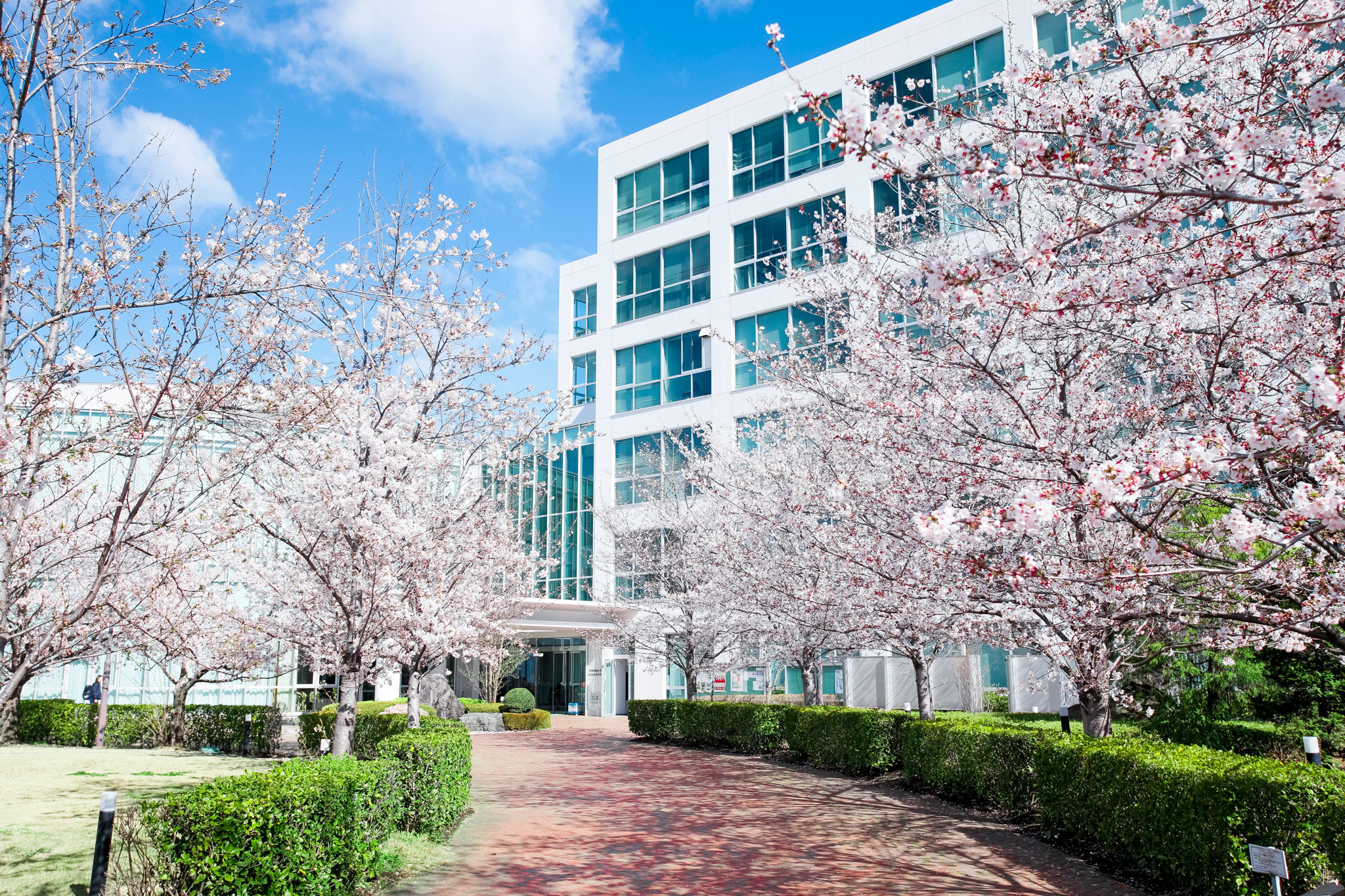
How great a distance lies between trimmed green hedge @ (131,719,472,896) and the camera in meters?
5.46

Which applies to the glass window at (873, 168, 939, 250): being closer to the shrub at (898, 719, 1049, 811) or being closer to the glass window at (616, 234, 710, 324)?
the shrub at (898, 719, 1049, 811)

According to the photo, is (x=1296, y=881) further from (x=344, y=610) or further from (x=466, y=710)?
(x=466, y=710)

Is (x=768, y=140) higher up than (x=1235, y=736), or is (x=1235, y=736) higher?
(x=768, y=140)

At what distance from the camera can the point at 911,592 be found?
27.7 feet

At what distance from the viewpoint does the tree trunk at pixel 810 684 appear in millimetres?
18516

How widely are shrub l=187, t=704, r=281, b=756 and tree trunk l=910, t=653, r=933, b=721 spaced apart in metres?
13.8

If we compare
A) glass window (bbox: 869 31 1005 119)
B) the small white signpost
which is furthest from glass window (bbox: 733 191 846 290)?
the small white signpost

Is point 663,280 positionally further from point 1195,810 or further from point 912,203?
point 1195,810

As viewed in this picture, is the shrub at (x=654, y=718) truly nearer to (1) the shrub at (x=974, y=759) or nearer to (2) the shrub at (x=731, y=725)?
(2) the shrub at (x=731, y=725)

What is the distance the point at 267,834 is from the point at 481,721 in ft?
72.8

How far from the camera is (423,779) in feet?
30.2

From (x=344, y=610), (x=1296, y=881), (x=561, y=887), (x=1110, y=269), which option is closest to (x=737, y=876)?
(x=561, y=887)

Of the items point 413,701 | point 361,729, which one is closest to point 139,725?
point 361,729

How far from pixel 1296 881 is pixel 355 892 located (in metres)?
6.61
